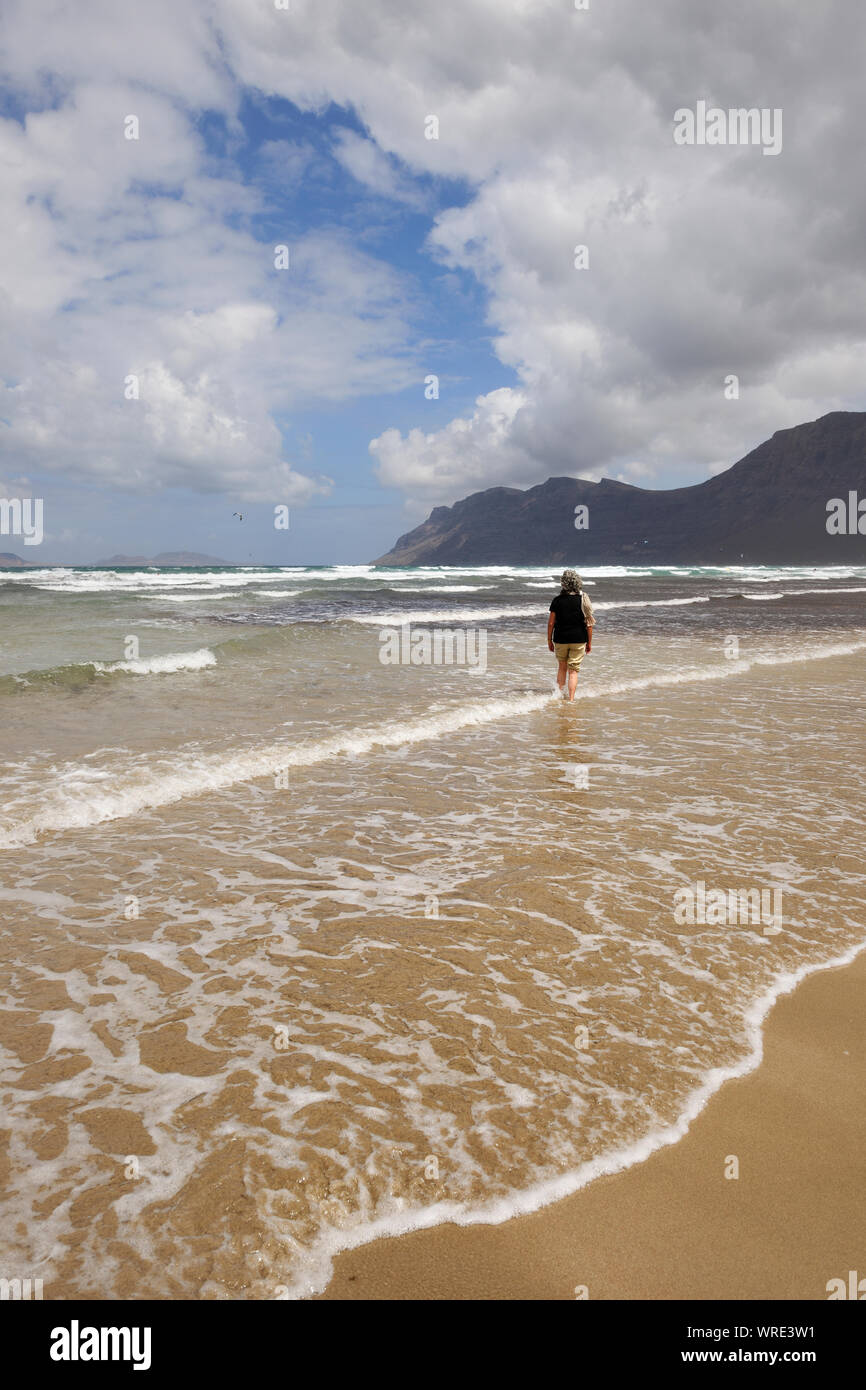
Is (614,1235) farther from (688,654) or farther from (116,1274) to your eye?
(688,654)

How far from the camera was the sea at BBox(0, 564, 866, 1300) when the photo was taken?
2.58m

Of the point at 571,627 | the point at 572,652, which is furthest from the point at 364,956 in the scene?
the point at 571,627

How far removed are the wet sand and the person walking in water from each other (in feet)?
31.5

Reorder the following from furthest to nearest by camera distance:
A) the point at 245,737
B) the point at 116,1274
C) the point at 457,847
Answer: the point at 245,737
the point at 457,847
the point at 116,1274

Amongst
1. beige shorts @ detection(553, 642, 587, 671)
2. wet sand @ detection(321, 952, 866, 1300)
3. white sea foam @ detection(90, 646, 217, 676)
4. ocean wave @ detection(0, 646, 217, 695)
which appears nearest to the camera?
wet sand @ detection(321, 952, 866, 1300)

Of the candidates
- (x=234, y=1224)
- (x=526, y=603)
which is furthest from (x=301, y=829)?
(x=526, y=603)

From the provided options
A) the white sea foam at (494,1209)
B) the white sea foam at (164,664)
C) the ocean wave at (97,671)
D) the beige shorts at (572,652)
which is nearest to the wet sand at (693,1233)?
the white sea foam at (494,1209)

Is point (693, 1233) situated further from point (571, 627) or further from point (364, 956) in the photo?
point (571, 627)

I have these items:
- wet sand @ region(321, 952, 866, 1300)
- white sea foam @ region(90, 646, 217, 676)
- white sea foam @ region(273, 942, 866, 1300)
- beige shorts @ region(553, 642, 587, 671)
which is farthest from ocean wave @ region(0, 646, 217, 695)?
wet sand @ region(321, 952, 866, 1300)

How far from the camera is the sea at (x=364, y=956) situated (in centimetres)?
258

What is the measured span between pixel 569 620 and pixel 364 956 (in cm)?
910

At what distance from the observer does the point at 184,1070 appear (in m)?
3.26

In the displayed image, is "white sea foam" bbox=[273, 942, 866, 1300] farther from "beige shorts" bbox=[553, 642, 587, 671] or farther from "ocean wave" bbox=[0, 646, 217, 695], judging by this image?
"ocean wave" bbox=[0, 646, 217, 695]
